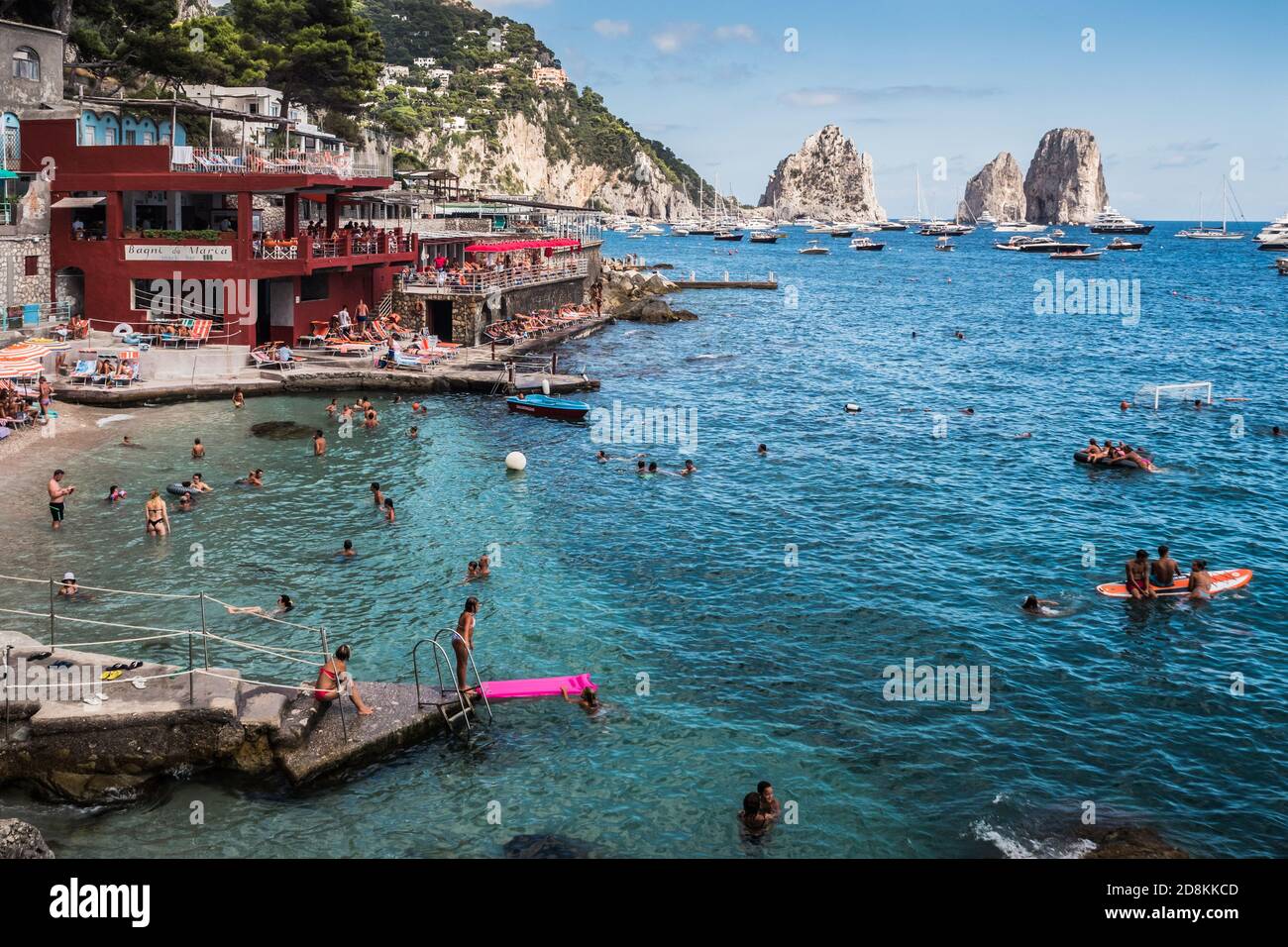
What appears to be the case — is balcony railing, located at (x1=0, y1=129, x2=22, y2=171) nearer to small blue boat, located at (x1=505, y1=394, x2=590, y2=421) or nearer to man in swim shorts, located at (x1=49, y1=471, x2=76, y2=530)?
small blue boat, located at (x1=505, y1=394, x2=590, y2=421)

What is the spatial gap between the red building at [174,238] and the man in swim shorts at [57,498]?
20235 mm

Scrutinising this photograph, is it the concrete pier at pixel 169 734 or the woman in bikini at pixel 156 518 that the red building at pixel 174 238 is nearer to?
the woman in bikini at pixel 156 518

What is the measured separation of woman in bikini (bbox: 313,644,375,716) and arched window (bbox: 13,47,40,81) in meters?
46.8

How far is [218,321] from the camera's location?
48.8 metres

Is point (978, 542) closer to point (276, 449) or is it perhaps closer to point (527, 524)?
point (527, 524)

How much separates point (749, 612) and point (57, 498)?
60.8 feet

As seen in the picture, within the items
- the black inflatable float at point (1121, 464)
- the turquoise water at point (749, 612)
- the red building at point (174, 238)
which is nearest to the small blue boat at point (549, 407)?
the turquoise water at point (749, 612)

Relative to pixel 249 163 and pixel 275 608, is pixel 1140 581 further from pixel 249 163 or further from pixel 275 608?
pixel 249 163

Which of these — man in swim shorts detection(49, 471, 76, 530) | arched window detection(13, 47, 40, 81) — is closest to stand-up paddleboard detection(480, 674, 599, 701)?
man in swim shorts detection(49, 471, 76, 530)

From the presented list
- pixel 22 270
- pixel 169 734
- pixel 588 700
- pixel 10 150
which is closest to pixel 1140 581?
pixel 588 700

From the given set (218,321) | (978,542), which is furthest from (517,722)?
(218,321)

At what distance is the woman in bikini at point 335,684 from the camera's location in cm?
1833
